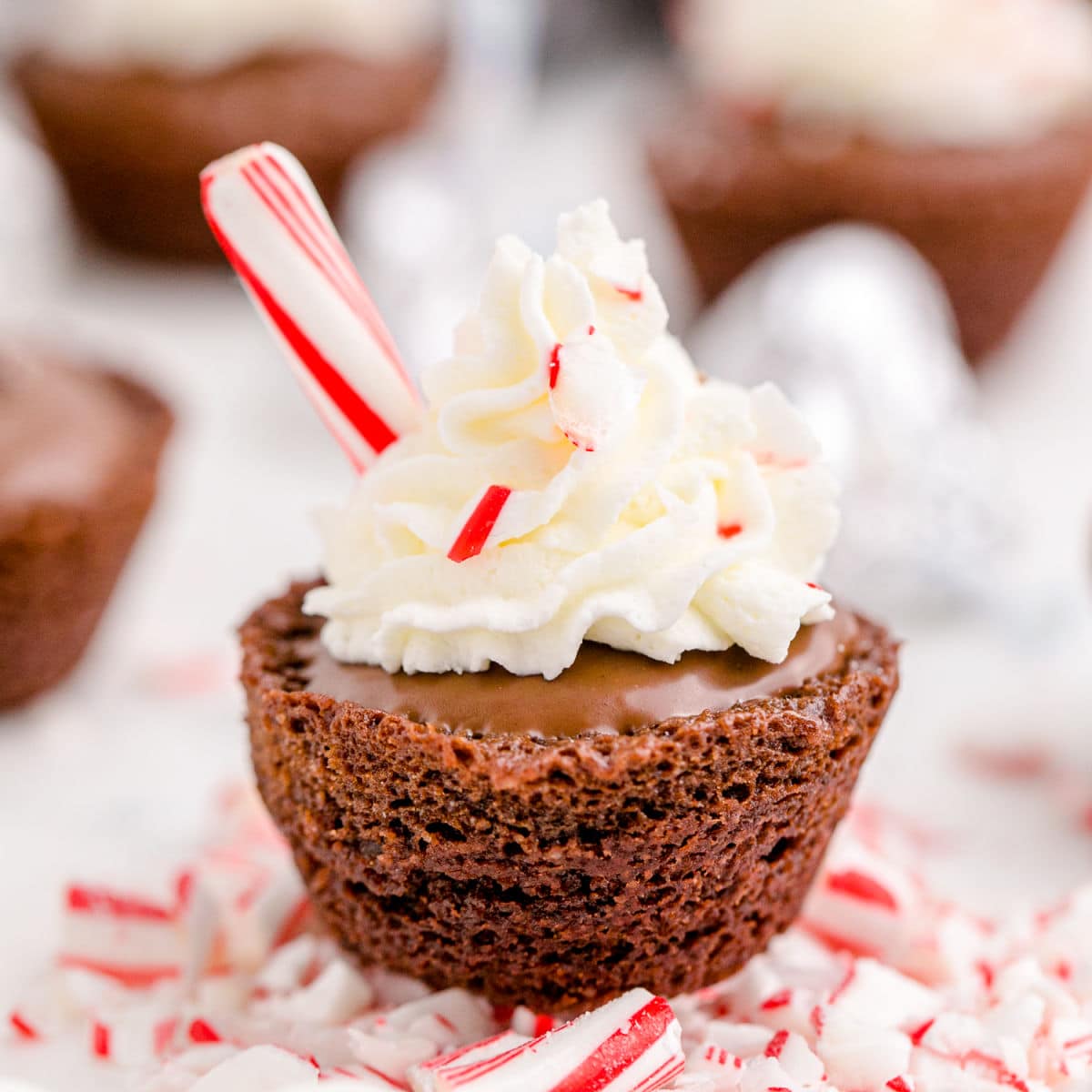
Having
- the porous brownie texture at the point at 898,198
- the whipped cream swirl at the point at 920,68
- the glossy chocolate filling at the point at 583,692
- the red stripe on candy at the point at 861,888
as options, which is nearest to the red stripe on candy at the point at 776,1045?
the red stripe on candy at the point at 861,888

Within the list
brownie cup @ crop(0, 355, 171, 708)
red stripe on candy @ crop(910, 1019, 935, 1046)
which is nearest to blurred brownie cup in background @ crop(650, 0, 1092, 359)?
brownie cup @ crop(0, 355, 171, 708)

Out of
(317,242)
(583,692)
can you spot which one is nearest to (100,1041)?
(583,692)

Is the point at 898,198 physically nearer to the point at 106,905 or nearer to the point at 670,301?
the point at 670,301

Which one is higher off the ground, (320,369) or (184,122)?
(320,369)

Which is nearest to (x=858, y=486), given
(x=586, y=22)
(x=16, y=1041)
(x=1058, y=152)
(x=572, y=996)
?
(x=1058, y=152)

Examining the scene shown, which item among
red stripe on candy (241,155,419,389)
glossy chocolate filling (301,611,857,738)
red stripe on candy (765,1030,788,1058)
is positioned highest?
red stripe on candy (241,155,419,389)

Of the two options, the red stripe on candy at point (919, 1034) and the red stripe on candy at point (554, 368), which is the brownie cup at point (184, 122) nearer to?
the red stripe on candy at point (554, 368)

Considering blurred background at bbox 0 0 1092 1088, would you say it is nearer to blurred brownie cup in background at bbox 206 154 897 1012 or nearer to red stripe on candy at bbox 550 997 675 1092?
blurred brownie cup in background at bbox 206 154 897 1012

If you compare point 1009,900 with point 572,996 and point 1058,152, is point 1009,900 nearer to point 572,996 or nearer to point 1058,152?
point 572,996
